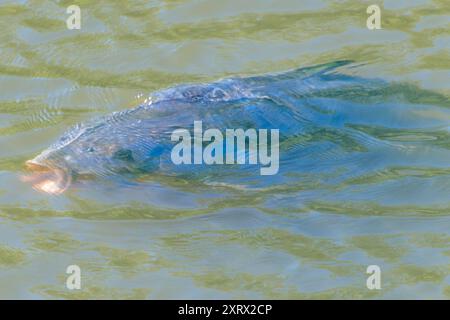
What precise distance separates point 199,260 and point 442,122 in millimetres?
2344

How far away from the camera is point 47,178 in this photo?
612cm

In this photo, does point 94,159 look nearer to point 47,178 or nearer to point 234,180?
point 47,178

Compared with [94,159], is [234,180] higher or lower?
lower

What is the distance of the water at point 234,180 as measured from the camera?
5387 millimetres

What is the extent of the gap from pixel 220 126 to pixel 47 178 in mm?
1182

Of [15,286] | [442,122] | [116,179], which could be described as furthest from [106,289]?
[442,122]

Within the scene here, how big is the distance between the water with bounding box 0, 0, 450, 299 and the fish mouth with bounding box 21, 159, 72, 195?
0.06 meters

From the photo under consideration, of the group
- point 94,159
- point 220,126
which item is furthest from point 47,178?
point 220,126

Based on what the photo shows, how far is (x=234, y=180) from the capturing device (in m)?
6.12

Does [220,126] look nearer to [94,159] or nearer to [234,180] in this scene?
[234,180]

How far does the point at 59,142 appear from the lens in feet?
20.7

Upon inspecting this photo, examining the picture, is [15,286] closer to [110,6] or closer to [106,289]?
[106,289]

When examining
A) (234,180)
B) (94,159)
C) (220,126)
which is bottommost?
(234,180)

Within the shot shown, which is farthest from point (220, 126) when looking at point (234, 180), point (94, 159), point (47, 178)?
point (47, 178)
